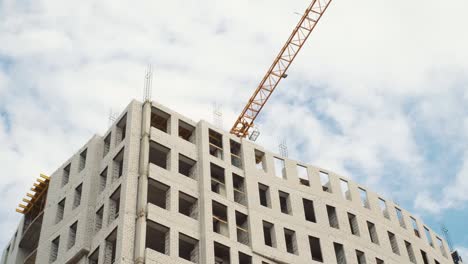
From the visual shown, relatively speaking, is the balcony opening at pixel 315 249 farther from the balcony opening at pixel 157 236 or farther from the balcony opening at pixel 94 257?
the balcony opening at pixel 94 257

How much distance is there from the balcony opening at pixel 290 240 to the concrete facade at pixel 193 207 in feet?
0.33

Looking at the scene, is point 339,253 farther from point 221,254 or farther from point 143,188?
point 143,188

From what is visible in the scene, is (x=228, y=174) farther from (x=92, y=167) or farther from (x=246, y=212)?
(x=92, y=167)

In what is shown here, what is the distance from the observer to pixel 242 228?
201 feet

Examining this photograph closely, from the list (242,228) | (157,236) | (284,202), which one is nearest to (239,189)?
(242,228)

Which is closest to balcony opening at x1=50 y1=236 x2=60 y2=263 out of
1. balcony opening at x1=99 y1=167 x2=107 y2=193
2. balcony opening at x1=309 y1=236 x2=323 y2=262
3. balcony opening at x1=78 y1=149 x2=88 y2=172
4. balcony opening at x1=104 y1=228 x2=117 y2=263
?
balcony opening at x1=99 y1=167 x2=107 y2=193

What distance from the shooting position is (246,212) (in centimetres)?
6175

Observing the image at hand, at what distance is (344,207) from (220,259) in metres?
17.6

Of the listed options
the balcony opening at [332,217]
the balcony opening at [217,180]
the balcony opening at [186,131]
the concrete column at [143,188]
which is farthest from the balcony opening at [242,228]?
the balcony opening at [332,217]

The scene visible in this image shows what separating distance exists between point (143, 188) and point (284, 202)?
54.7 ft

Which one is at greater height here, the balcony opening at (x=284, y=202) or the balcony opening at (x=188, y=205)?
the balcony opening at (x=284, y=202)

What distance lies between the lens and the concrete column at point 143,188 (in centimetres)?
5219

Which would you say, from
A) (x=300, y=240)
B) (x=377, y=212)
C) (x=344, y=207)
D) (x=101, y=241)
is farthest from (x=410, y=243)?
(x=101, y=241)

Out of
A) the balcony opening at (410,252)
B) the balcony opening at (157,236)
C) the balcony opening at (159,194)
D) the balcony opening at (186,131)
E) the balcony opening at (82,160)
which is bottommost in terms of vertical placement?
the balcony opening at (157,236)
